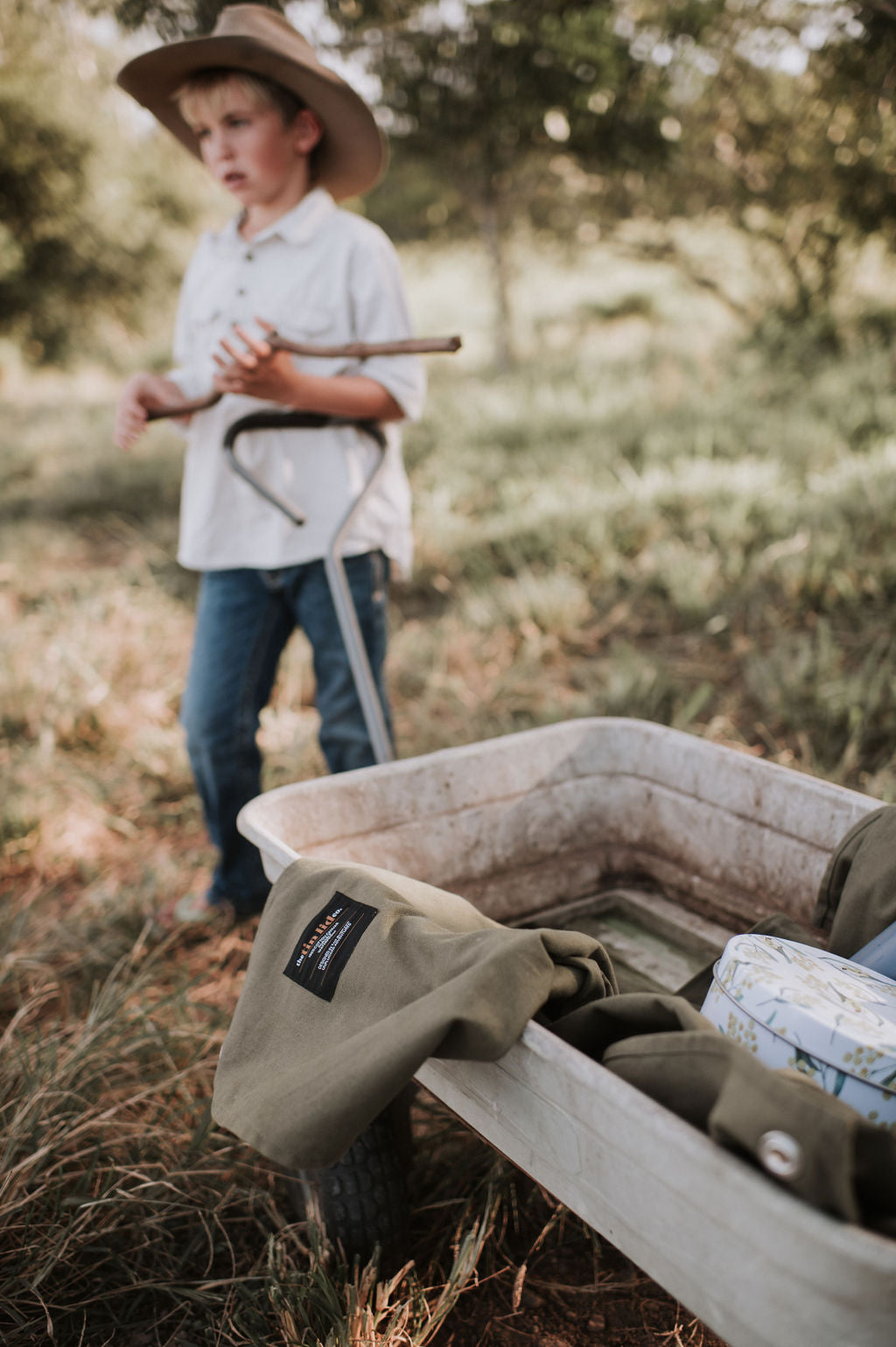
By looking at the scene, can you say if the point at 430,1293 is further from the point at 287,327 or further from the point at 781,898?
the point at 287,327

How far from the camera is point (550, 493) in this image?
228 inches

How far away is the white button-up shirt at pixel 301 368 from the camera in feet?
7.54

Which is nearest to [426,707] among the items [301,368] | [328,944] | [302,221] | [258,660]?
[258,660]

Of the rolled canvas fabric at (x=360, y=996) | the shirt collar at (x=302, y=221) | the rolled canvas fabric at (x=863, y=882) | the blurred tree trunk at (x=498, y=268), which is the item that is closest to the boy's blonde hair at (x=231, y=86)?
the shirt collar at (x=302, y=221)

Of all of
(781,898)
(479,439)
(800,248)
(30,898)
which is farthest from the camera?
(800,248)

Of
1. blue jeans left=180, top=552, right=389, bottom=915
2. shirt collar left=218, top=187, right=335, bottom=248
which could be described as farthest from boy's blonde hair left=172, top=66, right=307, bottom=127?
blue jeans left=180, top=552, right=389, bottom=915

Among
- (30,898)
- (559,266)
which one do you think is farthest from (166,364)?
(30,898)

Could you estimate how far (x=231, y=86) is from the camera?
220cm

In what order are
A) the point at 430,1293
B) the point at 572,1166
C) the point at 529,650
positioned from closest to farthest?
the point at 572,1166 < the point at 430,1293 < the point at 529,650

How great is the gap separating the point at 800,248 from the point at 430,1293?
32.4ft

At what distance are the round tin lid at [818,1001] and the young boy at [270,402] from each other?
1314 mm

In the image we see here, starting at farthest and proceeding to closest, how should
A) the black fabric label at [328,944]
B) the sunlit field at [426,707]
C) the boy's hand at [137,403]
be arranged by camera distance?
the boy's hand at [137,403], the sunlit field at [426,707], the black fabric label at [328,944]

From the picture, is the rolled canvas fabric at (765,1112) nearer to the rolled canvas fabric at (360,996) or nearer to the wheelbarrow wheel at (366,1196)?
the rolled canvas fabric at (360,996)

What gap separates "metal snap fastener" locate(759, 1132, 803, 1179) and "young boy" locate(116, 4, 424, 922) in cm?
166
